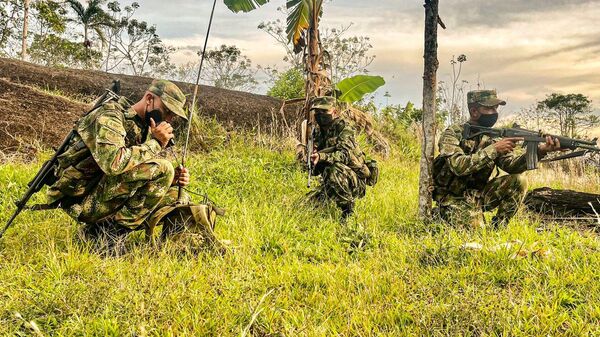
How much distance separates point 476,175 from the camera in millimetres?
4668

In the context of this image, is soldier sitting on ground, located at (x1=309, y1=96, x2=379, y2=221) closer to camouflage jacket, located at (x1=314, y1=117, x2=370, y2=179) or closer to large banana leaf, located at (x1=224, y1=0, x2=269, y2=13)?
camouflage jacket, located at (x1=314, y1=117, x2=370, y2=179)

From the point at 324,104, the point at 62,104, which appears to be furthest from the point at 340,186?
the point at 62,104

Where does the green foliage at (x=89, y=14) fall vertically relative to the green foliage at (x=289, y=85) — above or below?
above

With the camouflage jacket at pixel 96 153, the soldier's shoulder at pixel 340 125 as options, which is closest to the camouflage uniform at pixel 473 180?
the soldier's shoulder at pixel 340 125

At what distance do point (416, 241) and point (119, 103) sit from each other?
2.82m

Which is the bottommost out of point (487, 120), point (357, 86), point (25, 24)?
point (487, 120)

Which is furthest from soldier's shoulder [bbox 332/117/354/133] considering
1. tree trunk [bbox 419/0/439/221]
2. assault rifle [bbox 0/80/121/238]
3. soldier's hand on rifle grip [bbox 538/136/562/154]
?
assault rifle [bbox 0/80/121/238]

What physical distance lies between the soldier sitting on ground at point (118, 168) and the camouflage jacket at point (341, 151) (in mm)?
2075

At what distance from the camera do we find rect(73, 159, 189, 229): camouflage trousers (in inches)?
137

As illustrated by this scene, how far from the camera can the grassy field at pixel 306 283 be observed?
2400mm

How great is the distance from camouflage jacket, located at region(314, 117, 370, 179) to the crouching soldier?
6.87 feet

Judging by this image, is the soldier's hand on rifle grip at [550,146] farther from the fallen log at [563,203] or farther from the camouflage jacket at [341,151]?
the camouflage jacket at [341,151]

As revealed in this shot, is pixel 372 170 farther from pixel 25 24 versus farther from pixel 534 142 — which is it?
pixel 25 24

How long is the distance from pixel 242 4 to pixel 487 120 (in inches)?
189
